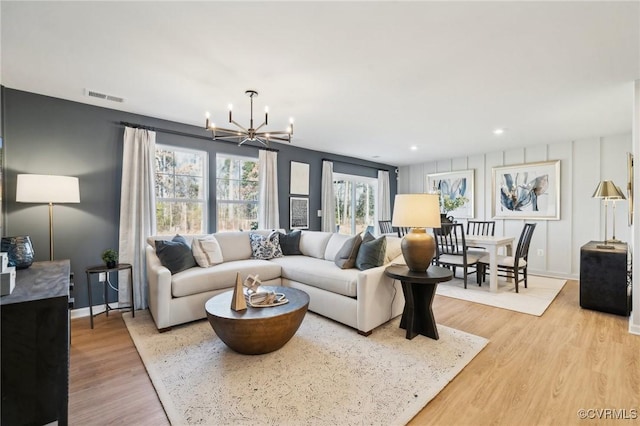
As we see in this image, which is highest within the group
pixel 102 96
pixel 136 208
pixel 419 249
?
pixel 102 96

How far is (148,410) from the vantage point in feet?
5.82

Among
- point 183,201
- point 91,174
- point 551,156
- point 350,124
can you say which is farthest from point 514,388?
point 551,156

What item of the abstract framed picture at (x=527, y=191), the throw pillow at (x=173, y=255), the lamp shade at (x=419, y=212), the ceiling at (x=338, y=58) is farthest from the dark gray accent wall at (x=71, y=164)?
the abstract framed picture at (x=527, y=191)

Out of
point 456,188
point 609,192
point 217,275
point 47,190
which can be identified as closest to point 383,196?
point 456,188

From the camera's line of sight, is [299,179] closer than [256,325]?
No

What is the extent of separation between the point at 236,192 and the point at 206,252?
1.45 m

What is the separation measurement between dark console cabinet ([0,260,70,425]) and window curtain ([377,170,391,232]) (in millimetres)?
6412

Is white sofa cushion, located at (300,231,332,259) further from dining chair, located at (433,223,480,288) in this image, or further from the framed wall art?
dining chair, located at (433,223,480,288)

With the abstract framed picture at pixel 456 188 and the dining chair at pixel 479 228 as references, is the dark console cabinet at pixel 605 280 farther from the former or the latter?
the abstract framed picture at pixel 456 188

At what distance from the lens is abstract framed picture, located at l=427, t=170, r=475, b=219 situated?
20.9ft

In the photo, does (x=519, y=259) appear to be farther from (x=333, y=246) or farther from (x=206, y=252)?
(x=206, y=252)

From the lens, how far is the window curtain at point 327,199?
5.91m

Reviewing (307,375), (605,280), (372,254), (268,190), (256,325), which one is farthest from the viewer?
(268,190)
